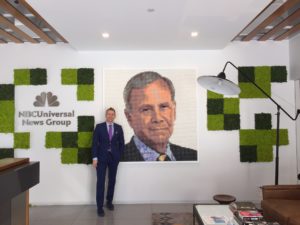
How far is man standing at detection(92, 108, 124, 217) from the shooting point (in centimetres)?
473

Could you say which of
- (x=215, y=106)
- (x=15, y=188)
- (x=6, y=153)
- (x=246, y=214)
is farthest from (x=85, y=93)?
(x=246, y=214)

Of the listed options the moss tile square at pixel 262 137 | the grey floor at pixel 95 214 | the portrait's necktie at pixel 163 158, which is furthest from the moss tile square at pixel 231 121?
the grey floor at pixel 95 214

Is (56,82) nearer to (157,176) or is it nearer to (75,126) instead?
(75,126)

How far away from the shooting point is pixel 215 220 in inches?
120

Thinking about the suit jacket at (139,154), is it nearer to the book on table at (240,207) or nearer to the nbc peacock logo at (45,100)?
the nbc peacock logo at (45,100)

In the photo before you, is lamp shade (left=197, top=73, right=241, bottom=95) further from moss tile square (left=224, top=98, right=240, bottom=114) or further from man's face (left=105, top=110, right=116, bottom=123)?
man's face (left=105, top=110, right=116, bottom=123)

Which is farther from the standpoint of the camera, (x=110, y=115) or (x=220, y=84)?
(x=110, y=115)

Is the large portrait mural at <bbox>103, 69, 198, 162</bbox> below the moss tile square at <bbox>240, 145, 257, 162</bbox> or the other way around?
the other way around

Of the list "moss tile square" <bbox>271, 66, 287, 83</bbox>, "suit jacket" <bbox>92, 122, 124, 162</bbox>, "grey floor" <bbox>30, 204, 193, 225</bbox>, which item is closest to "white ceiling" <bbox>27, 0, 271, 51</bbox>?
"moss tile square" <bbox>271, 66, 287, 83</bbox>

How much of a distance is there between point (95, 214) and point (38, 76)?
99.0 inches

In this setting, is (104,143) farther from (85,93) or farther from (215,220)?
(215,220)

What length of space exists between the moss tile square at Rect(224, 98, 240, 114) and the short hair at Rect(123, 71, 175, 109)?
931 mm

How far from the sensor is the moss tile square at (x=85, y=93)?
202 inches

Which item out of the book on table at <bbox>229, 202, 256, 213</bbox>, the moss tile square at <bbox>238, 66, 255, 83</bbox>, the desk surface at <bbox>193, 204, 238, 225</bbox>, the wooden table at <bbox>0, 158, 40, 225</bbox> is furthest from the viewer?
the moss tile square at <bbox>238, 66, 255, 83</bbox>
